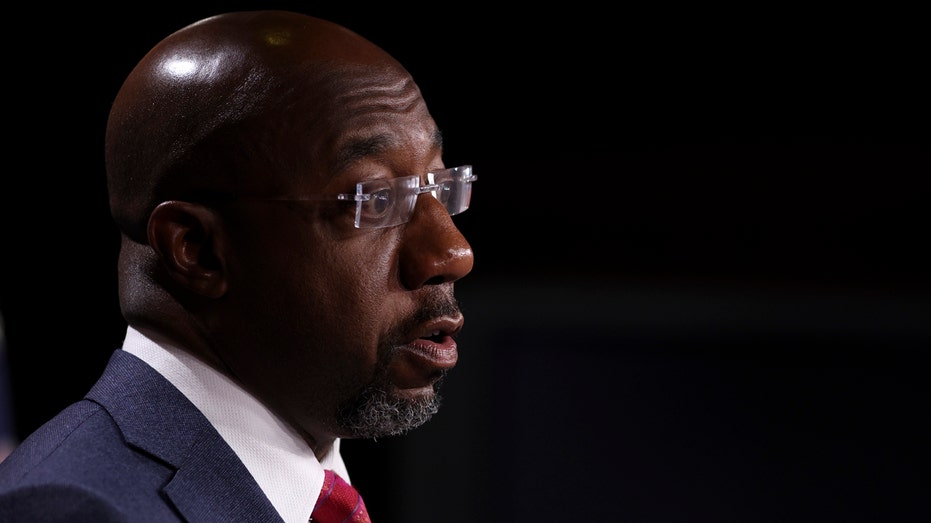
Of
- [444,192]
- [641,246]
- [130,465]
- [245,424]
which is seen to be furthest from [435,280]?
[641,246]

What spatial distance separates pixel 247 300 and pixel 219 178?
16 centimetres

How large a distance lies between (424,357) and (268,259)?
0.83 ft

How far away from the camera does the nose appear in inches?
51.1

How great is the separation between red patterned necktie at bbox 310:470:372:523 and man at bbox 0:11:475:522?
3cm

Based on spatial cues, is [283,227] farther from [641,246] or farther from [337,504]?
[641,246]

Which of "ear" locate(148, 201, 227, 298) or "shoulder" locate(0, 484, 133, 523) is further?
"ear" locate(148, 201, 227, 298)

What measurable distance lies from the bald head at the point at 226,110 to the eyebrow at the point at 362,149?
0.04 metres

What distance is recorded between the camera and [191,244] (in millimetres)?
1271

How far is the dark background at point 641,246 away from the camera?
2.67 meters

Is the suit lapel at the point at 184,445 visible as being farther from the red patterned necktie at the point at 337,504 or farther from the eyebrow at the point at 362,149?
the eyebrow at the point at 362,149

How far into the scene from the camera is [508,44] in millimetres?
2797

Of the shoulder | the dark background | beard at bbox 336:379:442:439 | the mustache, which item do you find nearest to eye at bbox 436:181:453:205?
the mustache

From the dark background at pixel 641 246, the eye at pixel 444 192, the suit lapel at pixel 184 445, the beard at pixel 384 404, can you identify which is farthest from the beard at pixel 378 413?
the dark background at pixel 641 246

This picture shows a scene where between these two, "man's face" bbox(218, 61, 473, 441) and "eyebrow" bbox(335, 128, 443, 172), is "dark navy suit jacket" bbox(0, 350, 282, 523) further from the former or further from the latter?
"eyebrow" bbox(335, 128, 443, 172)
